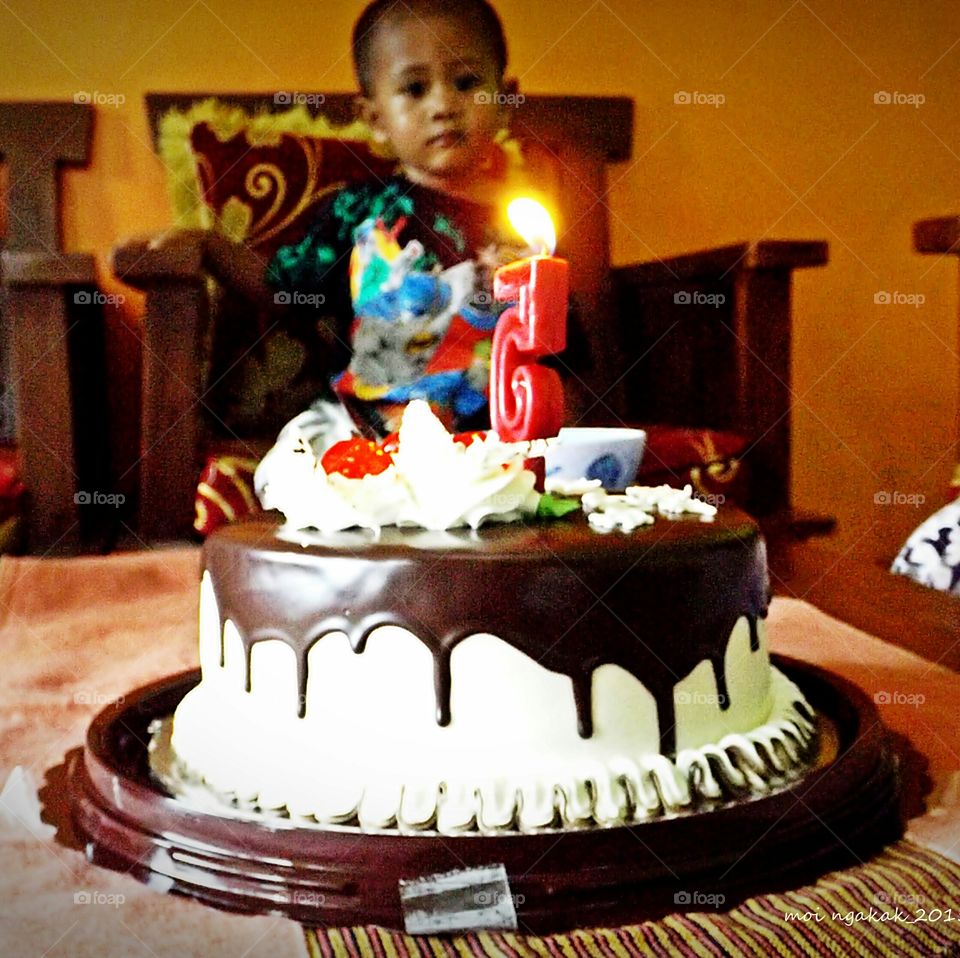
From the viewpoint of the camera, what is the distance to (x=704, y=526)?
1065 millimetres

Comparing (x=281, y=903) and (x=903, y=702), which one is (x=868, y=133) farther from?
(x=281, y=903)

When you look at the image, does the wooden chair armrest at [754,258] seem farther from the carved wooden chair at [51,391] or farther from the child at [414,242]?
the carved wooden chair at [51,391]
